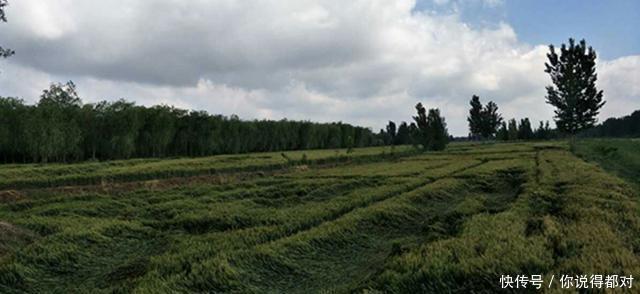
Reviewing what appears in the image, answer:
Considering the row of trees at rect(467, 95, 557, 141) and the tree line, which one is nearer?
the tree line

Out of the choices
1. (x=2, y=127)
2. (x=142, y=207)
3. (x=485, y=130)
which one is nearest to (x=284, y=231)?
(x=142, y=207)

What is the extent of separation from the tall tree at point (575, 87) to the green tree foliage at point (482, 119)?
43.2 metres

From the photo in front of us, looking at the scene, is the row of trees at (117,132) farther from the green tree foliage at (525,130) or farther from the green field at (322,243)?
the green tree foliage at (525,130)

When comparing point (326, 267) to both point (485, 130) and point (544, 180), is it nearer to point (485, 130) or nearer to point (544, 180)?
point (544, 180)

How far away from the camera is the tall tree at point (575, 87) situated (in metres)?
57.5

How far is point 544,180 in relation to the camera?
19906 mm

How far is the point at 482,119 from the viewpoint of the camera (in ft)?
338

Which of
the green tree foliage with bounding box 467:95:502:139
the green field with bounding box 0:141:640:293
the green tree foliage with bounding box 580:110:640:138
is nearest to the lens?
the green field with bounding box 0:141:640:293

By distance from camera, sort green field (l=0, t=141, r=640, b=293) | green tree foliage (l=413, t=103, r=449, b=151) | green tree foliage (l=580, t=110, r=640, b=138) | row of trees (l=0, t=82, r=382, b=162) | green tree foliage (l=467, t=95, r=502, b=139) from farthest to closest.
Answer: green tree foliage (l=580, t=110, r=640, b=138) → green tree foliage (l=467, t=95, r=502, b=139) → green tree foliage (l=413, t=103, r=449, b=151) → row of trees (l=0, t=82, r=382, b=162) → green field (l=0, t=141, r=640, b=293)

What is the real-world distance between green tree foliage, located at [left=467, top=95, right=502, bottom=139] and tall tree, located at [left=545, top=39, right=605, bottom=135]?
142 feet

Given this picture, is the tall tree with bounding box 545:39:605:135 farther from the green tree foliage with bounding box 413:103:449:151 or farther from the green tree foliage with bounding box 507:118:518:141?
the green tree foliage with bounding box 507:118:518:141

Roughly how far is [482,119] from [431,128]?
36439mm

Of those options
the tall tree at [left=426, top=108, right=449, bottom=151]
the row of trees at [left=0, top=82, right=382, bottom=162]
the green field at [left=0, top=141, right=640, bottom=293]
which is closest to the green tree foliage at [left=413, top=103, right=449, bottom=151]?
the tall tree at [left=426, top=108, right=449, bottom=151]

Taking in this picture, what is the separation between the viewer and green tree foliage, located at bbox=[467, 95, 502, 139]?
103 meters
